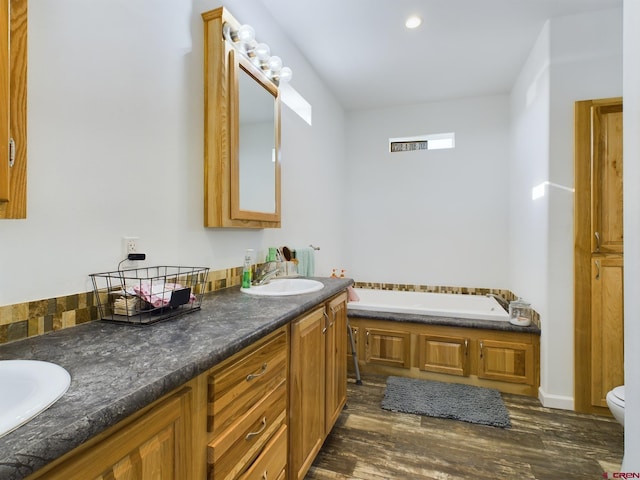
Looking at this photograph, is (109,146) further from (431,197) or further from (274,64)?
(431,197)

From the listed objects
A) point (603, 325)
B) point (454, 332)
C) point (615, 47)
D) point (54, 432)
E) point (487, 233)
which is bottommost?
point (454, 332)

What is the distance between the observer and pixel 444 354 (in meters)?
2.81

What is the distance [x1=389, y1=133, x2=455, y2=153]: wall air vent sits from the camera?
12.7 ft

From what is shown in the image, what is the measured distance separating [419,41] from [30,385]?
10.0ft

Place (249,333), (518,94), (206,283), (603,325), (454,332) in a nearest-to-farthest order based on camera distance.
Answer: (249,333) → (206,283) → (603,325) → (454,332) → (518,94)

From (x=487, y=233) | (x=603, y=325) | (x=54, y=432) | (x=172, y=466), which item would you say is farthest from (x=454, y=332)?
(x=54, y=432)

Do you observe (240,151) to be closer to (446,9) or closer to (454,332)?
(446,9)

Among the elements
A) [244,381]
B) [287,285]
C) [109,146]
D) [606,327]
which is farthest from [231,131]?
[606,327]

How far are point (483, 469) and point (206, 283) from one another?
172 centimetres

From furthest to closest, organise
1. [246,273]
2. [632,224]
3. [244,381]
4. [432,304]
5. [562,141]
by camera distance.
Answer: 1. [432,304]
2. [562,141]
3. [246,273]
4. [244,381]
5. [632,224]

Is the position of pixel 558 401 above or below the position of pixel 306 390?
below

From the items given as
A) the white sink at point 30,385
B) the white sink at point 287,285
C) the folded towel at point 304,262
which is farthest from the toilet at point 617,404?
the white sink at point 30,385

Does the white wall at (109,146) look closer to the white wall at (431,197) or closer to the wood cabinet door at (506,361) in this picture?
the wood cabinet door at (506,361)

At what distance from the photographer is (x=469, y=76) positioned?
3264 millimetres
